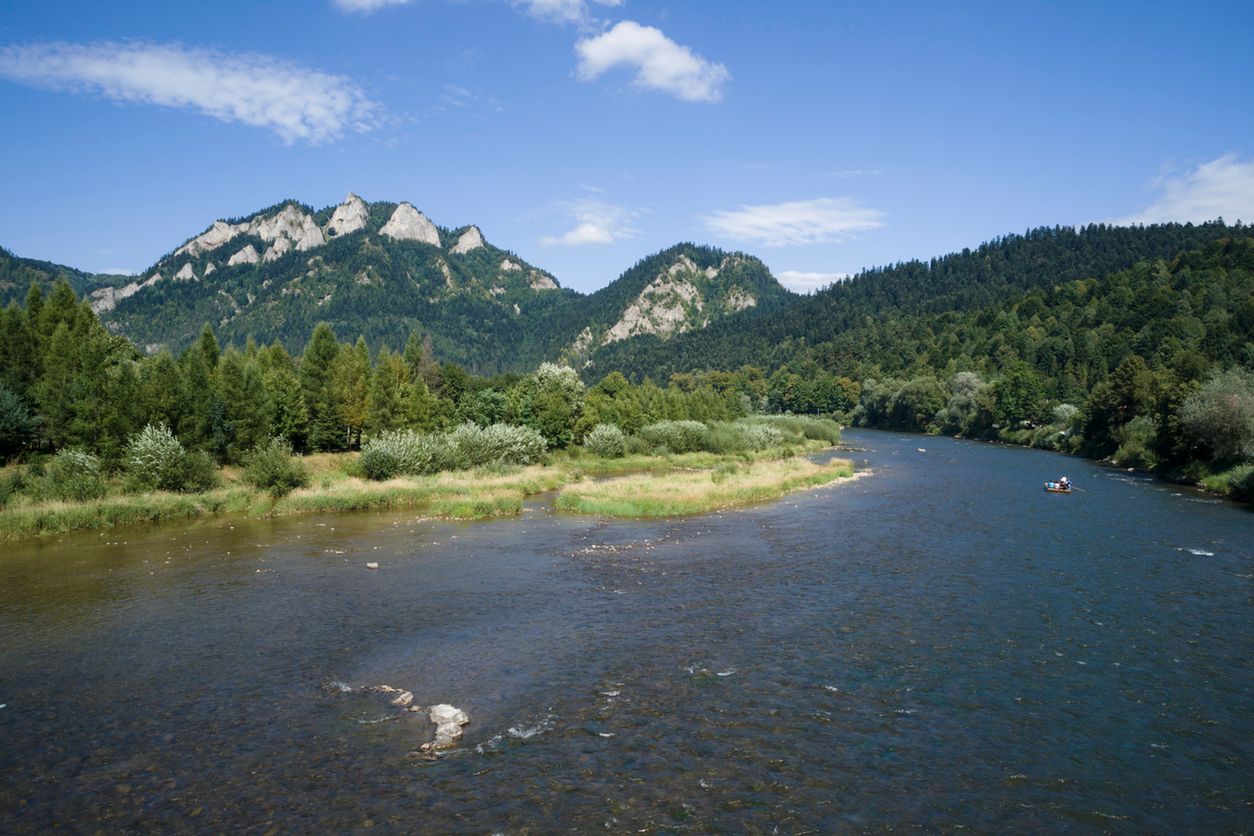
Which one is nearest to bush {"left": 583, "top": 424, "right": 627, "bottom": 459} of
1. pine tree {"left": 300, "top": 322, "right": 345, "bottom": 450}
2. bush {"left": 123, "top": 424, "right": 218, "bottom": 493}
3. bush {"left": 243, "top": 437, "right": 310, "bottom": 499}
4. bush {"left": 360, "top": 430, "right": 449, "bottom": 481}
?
bush {"left": 360, "top": 430, "right": 449, "bottom": 481}

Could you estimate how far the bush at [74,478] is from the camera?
44250mm

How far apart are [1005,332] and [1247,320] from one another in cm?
6766

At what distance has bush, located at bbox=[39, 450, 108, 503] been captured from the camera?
44250mm

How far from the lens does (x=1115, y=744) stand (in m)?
16.3

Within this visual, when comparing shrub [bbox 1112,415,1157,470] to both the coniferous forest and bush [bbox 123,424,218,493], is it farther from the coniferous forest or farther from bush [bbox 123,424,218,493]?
bush [bbox 123,424,218,493]

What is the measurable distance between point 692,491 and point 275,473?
95.9ft

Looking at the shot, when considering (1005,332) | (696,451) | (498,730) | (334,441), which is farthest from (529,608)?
(1005,332)

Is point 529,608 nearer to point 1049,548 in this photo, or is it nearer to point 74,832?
point 74,832

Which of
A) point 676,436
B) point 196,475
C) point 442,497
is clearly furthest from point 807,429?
point 196,475

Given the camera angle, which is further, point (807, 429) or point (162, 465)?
point (807, 429)

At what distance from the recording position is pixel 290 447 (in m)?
57.4

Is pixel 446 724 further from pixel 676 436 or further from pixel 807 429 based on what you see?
pixel 807 429

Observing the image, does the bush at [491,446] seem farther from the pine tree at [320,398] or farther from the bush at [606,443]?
the pine tree at [320,398]

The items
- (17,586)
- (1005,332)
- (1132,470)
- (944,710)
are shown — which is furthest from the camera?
(1005,332)
